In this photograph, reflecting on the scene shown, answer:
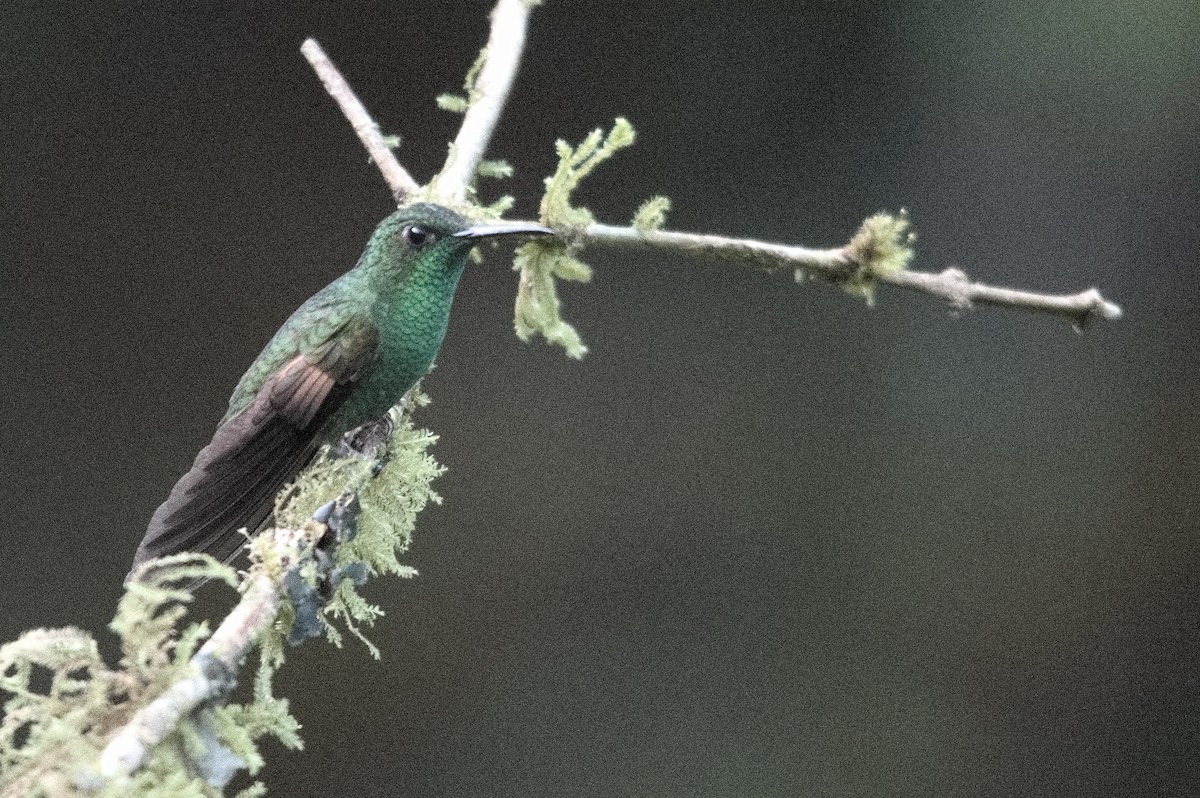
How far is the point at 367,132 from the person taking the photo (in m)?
1.32

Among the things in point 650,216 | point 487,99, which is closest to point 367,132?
point 487,99

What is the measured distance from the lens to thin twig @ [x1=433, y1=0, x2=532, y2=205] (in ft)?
4.05

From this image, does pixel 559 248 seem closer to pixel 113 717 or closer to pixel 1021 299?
pixel 1021 299

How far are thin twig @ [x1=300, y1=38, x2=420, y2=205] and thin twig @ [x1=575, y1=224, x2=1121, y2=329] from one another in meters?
0.36

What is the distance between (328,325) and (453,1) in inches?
49.5

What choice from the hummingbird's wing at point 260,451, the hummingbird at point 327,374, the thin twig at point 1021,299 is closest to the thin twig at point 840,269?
the thin twig at point 1021,299

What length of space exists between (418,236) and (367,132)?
0.26 meters

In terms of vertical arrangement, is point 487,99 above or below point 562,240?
above

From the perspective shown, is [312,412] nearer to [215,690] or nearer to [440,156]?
[215,690]

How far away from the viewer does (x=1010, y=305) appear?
0.74 metres

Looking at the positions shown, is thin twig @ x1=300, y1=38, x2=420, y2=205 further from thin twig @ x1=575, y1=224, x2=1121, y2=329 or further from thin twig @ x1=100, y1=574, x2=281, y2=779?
thin twig @ x1=100, y1=574, x2=281, y2=779

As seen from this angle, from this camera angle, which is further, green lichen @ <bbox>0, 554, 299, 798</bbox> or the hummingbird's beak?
the hummingbird's beak

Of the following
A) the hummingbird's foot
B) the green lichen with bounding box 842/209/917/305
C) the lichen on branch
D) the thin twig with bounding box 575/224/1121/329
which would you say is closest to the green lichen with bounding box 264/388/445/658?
the hummingbird's foot

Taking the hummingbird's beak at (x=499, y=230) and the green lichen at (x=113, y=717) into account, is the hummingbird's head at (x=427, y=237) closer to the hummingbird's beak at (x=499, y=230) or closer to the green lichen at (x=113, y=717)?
the hummingbird's beak at (x=499, y=230)
